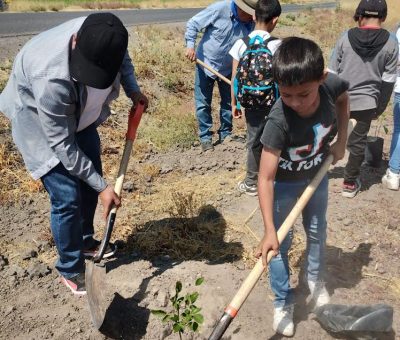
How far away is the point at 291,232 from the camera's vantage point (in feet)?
7.56

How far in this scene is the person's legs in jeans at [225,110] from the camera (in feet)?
15.7

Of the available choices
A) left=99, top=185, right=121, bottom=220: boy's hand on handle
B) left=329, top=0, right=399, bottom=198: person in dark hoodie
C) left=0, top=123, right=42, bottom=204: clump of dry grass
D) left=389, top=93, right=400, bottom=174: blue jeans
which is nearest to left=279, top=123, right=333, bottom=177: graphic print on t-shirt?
left=99, top=185, right=121, bottom=220: boy's hand on handle

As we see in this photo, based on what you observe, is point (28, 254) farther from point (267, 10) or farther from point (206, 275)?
point (267, 10)

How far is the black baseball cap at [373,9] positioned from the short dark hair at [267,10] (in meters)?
0.71

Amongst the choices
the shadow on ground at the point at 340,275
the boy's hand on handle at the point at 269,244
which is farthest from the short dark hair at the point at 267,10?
the boy's hand on handle at the point at 269,244

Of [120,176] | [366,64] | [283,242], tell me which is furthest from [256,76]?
[283,242]

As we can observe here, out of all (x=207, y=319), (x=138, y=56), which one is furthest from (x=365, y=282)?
(x=138, y=56)

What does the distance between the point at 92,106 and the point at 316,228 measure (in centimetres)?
137

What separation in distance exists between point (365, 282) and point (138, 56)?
5683 mm

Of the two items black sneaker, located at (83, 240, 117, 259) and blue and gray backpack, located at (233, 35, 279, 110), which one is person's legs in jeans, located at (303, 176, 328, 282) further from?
black sneaker, located at (83, 240, 117, 259)

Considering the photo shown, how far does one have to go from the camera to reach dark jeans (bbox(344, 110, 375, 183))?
3668 millimetres

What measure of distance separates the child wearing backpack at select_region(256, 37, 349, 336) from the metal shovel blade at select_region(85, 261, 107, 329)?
94cm

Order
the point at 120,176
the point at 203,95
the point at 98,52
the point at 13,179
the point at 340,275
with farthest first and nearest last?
1. the point at 203,95
2. the point at 13,179
3. the point at 340,275
4. the point at 120,176
5. the point at 98,52

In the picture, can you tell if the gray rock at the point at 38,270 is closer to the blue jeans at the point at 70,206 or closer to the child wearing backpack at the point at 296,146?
the blue jeans at the point at 70,206
